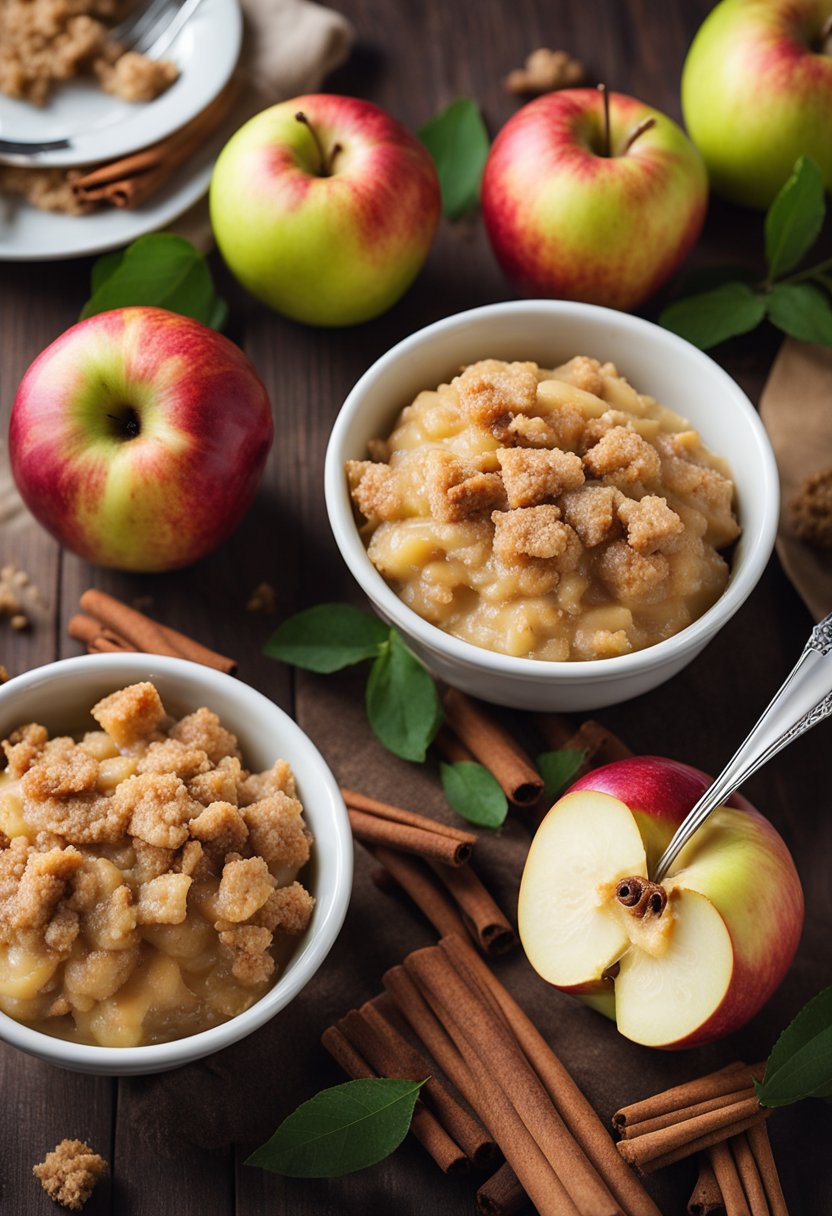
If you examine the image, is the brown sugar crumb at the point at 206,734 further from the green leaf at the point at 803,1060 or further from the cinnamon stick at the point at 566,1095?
the green leaf at the point at 803,1060

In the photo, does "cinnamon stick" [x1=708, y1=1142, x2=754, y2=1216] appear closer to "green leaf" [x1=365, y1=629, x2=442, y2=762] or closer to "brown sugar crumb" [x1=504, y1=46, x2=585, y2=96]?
"green leaf" [x1=365, y1=629, x2=442, y2=762]

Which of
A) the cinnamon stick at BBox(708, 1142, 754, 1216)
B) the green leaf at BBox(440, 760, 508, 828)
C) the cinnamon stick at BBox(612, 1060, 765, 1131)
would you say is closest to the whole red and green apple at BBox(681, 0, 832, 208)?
the green leaf at BBox(440, 760, 508, 828)

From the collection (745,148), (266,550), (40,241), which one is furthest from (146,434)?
(745,148)

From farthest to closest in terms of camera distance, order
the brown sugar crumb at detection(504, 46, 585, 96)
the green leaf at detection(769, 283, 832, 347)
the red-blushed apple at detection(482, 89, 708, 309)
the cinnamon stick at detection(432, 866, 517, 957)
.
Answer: the brown sugar crumb at detection(504, 46, 585, 96)
the green leaf at detection(769, 283, 832, 347)
the red-blushed apple at detection(482, 89, 708, 309)
the cinnamon stick at detection(432, 866, 517, 957)

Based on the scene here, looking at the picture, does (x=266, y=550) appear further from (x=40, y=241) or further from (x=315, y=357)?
(x=40, y=241)

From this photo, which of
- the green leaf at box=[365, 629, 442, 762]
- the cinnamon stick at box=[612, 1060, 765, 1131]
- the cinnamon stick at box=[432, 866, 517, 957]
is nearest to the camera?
the cinnamon stick at box=[612, 1060, 765, 1131]

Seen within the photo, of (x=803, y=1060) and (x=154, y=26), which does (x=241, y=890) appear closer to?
(x=803, y=1060)
